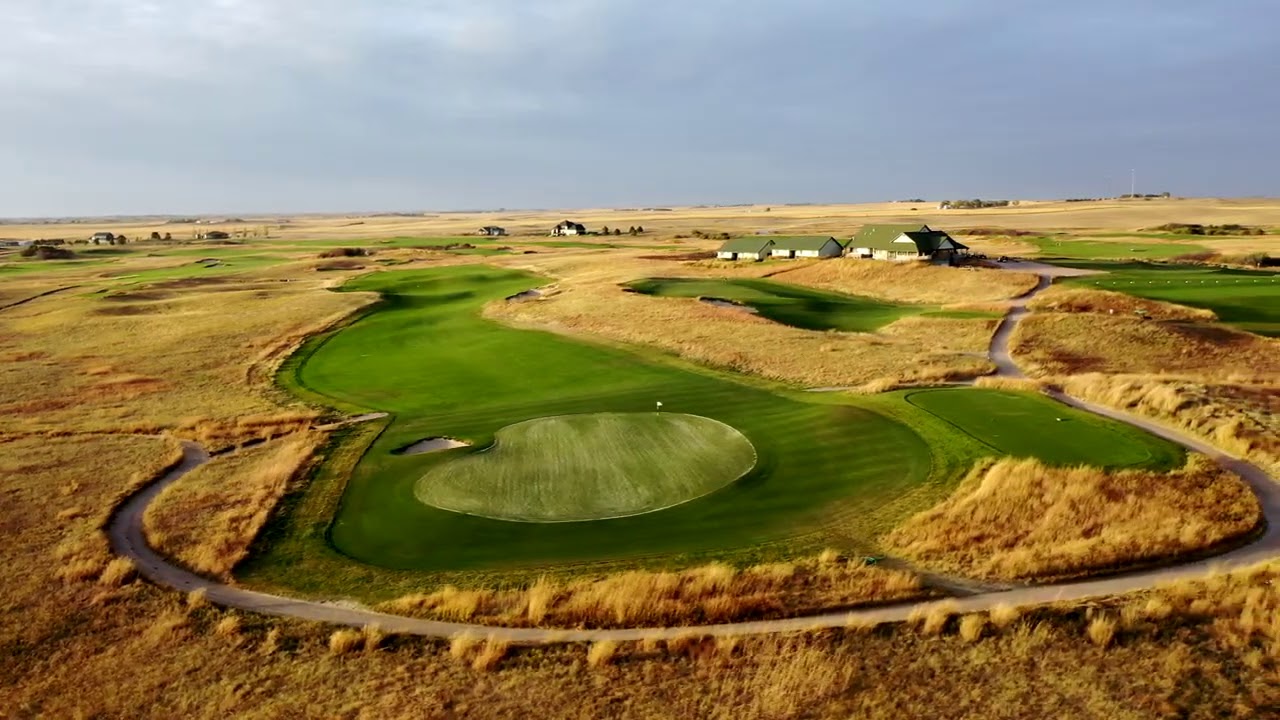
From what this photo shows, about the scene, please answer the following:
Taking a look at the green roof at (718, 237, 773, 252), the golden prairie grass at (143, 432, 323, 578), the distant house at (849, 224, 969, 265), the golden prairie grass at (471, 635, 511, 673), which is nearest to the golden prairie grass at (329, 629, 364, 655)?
the golden prairie grass at (471, 635, 511, 673)

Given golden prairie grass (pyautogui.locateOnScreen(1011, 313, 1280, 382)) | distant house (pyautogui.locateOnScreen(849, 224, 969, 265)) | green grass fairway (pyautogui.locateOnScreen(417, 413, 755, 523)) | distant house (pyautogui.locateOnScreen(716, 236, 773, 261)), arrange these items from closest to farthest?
green grass fairway (pyautogui.locateOnScreen(417, 413, 755, 523)) → golden prairie grass (pyautogui.locateOnScreen(1011, 313, 1280, 382)) → distant house (pyautogui.locateOnScreen(849, 224, 969, 265)) → distant house (pyautogui.locateOnScreen(716, 236, 773, 261))

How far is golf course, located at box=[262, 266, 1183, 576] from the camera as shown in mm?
A: 19422

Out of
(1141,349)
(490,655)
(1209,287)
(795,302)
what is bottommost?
(490,655)

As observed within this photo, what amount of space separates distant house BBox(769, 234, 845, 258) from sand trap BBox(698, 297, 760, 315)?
34.6 meters

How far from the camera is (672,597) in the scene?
16.0 meters

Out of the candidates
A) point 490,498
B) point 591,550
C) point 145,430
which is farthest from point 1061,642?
point 145,430

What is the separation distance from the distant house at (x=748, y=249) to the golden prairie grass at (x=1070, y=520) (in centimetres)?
7267

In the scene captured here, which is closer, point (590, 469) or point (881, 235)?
point (590, 469)

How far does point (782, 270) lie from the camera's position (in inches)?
3174

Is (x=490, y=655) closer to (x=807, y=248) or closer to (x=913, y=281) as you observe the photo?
(x=913, y=281)

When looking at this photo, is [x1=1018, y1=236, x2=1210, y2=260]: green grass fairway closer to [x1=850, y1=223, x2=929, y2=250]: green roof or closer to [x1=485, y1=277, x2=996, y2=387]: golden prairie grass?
[x1=850, y1=223, x2=929, y2=250]: green roof

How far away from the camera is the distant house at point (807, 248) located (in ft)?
294

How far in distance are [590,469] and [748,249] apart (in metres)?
73.9

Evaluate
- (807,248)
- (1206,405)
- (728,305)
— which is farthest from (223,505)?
(807,248)
